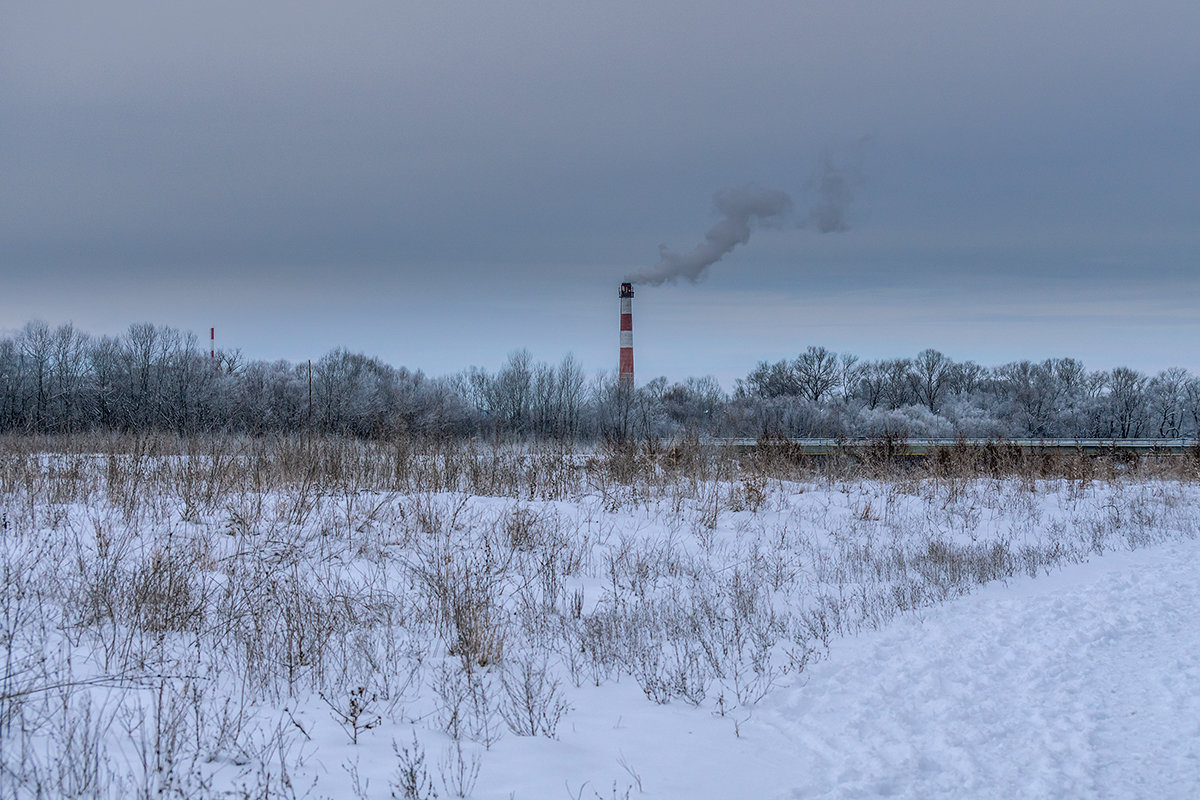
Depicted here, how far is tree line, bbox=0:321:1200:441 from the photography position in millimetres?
32344

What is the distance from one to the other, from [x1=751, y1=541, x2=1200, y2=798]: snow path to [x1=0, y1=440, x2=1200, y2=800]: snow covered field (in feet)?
0.08

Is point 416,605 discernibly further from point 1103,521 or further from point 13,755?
point 1103,521

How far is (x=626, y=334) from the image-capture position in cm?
4309

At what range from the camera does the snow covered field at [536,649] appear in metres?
3.49

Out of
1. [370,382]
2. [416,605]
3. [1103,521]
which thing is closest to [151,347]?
[370,382]

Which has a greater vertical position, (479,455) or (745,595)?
(479,455)

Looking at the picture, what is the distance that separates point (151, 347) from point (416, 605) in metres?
41.1

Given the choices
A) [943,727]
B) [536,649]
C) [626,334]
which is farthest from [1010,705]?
[626,334]

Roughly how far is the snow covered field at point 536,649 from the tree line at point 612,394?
28.6 ft

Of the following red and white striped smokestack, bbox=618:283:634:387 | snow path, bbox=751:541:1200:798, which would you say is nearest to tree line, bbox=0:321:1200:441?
red and white striped smokestack, bbox=618:283:634:387

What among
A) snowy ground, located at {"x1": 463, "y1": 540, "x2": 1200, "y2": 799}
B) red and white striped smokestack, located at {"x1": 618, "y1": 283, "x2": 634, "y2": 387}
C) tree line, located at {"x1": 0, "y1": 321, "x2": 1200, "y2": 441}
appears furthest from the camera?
red and white striped smokestack, located at {"x1": 618, "y1": 283, "x2": 634, "y2": 387}

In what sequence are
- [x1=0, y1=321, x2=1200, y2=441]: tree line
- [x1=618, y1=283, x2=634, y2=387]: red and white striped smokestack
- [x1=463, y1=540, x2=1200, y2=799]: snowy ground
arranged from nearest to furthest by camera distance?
1. [x1=463, y1=540, x2=1200, y2=799]: snowy ground
2. [x1=0, y1=321, x2=1200, y2=441]: tree line
3. [x1=618, y1=283, x2=634, y2=387]: red and white striped smokestack

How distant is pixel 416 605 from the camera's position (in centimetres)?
611

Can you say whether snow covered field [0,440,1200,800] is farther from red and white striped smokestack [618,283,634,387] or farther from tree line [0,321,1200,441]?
red and white striped smokestack [618,283,634,387]
